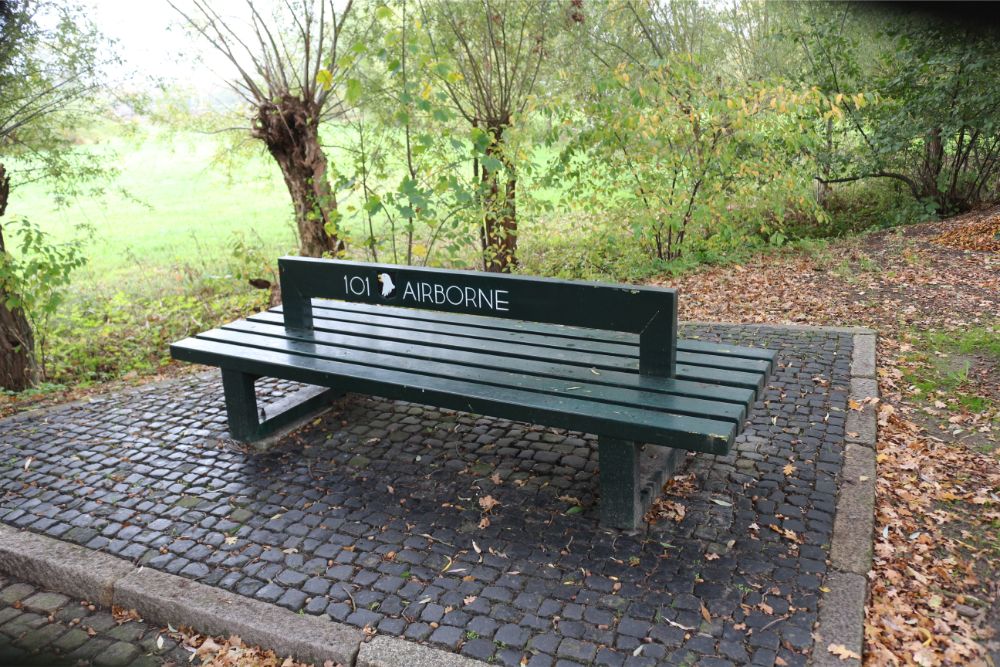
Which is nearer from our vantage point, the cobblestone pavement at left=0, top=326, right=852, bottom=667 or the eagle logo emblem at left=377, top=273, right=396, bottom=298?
the cobblestone pavement at left=0, top=326, right=852, bottom=667

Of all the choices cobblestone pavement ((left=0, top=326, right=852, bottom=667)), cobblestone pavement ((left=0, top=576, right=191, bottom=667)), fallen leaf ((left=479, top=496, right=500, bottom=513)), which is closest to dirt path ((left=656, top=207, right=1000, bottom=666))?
cobblestone pavement ((left=0, top=326, right=852, bottom=667))

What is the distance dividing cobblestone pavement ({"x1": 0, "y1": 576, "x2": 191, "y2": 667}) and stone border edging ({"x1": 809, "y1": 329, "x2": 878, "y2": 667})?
239 cm

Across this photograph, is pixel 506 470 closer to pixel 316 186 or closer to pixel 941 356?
pixel 941 356

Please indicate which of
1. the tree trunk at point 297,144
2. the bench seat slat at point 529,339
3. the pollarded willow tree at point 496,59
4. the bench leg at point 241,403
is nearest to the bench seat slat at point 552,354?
the bench seat slat at point 529,339

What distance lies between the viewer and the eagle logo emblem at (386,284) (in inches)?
169

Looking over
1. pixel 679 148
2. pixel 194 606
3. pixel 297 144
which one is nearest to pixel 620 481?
pixel 194 606

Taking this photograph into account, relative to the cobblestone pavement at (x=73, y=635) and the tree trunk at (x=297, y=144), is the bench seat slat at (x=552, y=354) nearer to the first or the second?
the cobblestone pavement at (x=73, y=635)

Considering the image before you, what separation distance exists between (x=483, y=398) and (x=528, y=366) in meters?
0.48

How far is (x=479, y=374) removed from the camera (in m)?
3.85

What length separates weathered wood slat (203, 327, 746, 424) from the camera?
130 inches

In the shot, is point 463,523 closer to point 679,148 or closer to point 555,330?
point 555,330

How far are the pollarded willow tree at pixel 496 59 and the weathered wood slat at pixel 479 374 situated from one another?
427 cm

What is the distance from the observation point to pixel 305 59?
877 cm

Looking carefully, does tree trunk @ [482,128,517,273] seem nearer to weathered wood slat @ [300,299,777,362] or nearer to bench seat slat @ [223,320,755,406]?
weathered wood slat @ [300,299,777,362]
